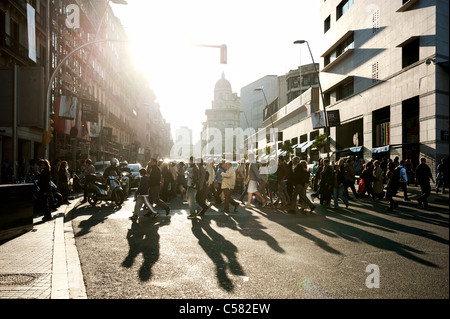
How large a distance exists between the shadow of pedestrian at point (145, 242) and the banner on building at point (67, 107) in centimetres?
1702

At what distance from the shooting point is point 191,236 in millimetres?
7668

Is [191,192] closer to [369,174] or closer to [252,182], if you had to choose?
[252,182]

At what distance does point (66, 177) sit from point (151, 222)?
619cm

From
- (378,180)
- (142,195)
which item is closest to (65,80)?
(142,195)

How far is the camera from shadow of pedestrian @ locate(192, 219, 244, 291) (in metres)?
4.52

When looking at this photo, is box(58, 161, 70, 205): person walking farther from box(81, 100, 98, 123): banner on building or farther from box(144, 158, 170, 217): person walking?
box(81, 100, 98, 123): banner on building

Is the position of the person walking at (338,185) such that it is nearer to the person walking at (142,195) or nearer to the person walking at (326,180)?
the person walking at (326,180)

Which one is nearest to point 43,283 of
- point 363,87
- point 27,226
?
point 27,226

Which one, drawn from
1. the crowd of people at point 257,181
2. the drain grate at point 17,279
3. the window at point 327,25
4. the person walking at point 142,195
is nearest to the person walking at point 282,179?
the crowd of people at point 257,181

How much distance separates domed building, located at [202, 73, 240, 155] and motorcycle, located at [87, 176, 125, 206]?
134 metres

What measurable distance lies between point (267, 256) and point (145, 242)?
2557mm

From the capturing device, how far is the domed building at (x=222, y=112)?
151 meters

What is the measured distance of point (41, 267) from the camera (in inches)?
201

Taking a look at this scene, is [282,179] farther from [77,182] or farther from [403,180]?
[77,182]
